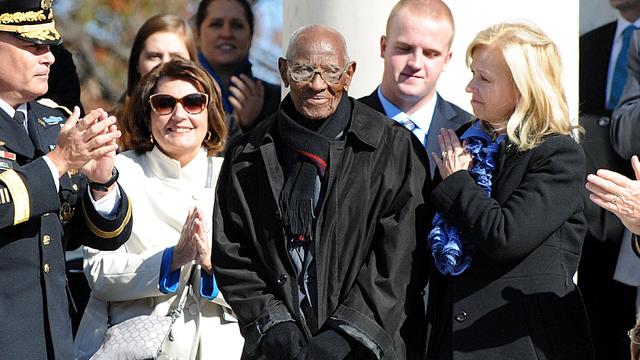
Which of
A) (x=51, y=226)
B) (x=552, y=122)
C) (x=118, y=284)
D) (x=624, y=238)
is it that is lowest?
(x=624, y=238)

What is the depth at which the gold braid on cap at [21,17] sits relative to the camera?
15.7ft

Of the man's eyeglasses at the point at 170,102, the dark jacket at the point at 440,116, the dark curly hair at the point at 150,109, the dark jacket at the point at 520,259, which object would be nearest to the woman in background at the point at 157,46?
the dark curly hair at the point at 150,109

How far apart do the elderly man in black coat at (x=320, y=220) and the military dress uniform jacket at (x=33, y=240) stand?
598 millimetres

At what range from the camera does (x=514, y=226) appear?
4465 mm

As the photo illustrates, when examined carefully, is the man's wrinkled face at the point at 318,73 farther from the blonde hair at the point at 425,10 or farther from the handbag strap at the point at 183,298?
the handbag strap at the point at 183,298

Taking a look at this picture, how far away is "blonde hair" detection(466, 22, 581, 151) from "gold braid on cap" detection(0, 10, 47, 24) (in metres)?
1.69

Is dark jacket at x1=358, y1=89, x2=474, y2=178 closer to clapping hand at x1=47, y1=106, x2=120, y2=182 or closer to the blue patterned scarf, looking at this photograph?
the blue patterned scarf

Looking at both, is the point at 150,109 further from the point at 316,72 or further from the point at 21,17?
the point at 316,72

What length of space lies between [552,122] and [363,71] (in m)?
1.64

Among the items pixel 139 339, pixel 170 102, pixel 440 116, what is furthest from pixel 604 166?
pixel 139 339

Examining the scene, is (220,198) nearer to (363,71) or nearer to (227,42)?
(363,71)

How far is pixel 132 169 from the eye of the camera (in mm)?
5707

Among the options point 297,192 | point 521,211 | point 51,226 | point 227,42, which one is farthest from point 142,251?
point 227,42

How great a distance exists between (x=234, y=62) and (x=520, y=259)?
330 cm
